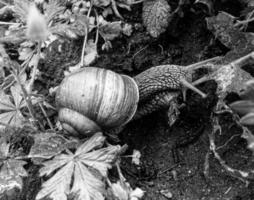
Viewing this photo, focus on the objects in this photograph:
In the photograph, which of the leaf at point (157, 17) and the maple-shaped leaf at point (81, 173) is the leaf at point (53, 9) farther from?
the maple-shaped leaf at point (81, 173)

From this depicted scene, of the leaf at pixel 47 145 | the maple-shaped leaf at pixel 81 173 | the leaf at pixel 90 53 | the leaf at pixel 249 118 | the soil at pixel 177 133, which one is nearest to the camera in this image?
the leaf at pixel 249 118

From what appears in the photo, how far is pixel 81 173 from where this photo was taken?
2.21 m

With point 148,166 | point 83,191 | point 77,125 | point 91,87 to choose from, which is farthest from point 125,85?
point 83,191

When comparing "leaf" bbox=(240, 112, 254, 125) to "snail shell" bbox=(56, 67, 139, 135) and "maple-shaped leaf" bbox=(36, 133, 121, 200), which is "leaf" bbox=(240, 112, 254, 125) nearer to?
"maple-shaped leaf" bbox=(36, 133, 121, 200)

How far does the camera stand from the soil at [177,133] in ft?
8.27

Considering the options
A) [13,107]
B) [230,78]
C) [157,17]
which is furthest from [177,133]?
[13,107]

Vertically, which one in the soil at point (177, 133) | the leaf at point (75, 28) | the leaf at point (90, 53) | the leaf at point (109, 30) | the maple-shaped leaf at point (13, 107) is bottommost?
the soil at point (177, 133)

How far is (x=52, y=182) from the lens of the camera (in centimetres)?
221

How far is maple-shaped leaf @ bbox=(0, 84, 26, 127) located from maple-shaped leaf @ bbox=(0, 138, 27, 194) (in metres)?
0.13

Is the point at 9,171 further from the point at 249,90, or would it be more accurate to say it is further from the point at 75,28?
the point at 249,90

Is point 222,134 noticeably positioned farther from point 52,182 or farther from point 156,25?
point 52,182

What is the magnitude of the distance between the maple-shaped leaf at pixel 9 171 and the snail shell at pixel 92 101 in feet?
1.20

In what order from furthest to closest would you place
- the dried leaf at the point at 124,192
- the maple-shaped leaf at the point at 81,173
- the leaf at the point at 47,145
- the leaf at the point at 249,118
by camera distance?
the leaf at the point at 47,145, the dried leaf at the point at 124,192, the maple-shaped leaf at the point at 81,173, the leaf at the point at 249,118

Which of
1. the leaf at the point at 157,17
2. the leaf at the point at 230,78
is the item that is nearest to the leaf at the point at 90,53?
the leaf at the point at 157,17
